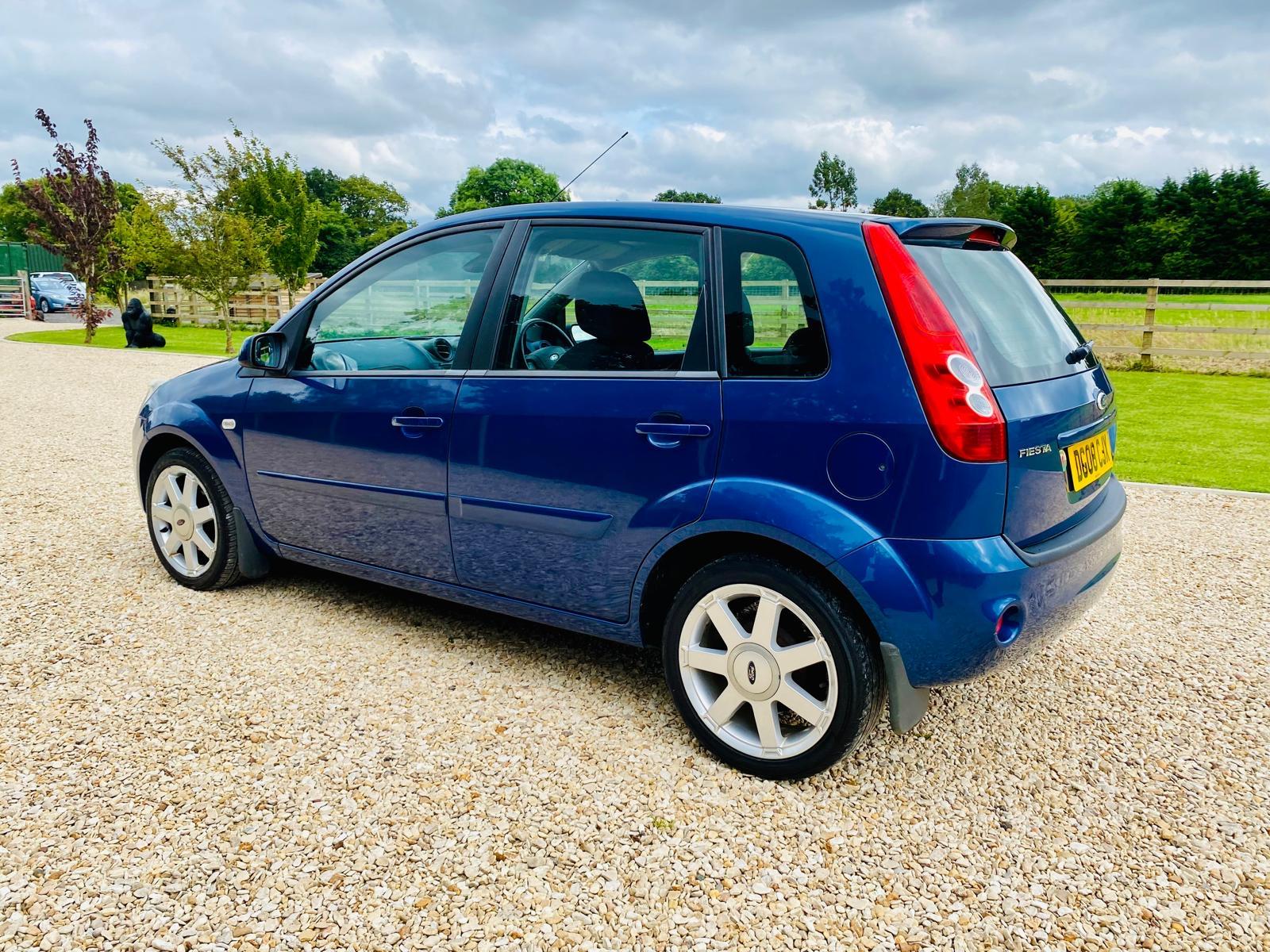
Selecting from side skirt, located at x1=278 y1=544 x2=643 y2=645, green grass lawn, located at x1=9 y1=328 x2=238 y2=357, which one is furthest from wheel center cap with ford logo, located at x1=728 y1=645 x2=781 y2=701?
green grass lawn, located at x1=9 y1=328 x2=238 y2=357

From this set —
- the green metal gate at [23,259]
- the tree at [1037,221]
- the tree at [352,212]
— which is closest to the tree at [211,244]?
the green metal gate at [23,259]

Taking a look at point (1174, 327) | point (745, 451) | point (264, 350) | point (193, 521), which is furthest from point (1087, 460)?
point (1174, 327)

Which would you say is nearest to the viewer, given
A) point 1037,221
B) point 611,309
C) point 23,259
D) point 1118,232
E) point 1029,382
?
point 1029,382

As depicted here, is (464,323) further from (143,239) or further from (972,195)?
(972,195)

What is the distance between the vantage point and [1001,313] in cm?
274

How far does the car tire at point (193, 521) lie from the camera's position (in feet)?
14.0

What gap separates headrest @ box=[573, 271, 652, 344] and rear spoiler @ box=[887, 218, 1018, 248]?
862 mm

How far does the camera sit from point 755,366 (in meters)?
2.69

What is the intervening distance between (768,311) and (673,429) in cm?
46

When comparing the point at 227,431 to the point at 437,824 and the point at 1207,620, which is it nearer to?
the point at 437,824

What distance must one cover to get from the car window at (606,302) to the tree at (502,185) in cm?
8388

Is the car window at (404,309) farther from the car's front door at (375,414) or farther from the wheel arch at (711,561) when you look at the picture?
the wheel arch at (711,561)

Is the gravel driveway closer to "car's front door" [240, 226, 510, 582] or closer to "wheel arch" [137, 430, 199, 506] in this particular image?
"car's front door" [240, 226, 510, 582]

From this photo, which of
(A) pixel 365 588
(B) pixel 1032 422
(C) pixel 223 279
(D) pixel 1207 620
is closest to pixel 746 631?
(B) pixel 1032 422
